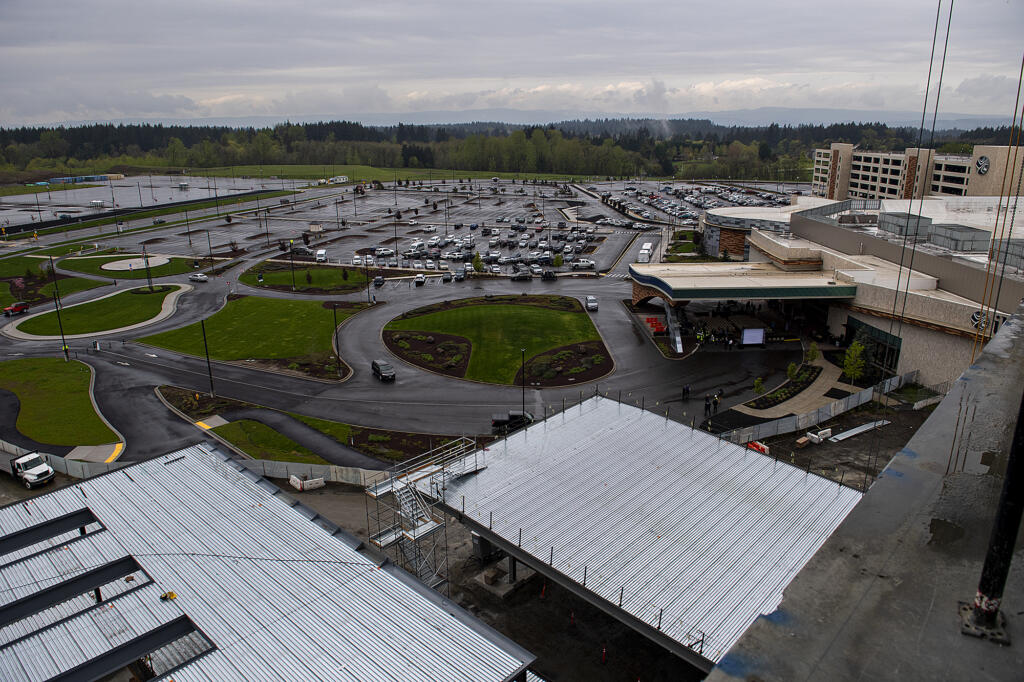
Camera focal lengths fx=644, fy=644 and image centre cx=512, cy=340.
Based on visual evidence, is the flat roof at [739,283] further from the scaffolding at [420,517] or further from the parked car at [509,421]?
the scaffolding at [420,517]

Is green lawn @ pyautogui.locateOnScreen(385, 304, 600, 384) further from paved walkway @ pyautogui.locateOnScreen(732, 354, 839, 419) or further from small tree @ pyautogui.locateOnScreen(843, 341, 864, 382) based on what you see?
small tree @ pyautogui.locateOnScreen(843, 341, 864, 382)

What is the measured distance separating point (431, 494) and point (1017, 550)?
19.8m

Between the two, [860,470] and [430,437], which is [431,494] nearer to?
[430,437]

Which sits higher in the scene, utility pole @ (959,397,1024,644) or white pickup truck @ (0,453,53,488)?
utility pole @ (959,397,1024,644)

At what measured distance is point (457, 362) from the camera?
173ft

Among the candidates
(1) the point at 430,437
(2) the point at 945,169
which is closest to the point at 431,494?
(1) the point at 430,437

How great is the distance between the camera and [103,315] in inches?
2648

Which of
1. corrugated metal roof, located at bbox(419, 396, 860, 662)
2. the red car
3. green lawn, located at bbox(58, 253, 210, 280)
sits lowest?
the red car

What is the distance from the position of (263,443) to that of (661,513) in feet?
87.3

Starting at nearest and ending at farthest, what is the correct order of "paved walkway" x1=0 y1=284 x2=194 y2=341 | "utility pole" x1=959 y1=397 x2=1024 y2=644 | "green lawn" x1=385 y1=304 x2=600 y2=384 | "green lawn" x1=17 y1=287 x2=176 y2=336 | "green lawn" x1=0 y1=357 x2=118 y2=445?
"utility pole" x1=959 y1=397 x2=1024 y2=644 < "green lawn" x1=0 y1=357 x2=118 y2=445 < "green lawn" x1=385 y1=304 x2=600 y2=384 < "paved walkway" x1=0 y1=284 x2=194 y2=341 < "green lawn" x1=17 y1=287 x2=176 y2=336

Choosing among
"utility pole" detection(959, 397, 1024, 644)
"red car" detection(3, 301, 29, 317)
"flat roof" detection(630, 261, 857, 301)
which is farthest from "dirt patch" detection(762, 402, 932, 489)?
"red car" detection(3, 301, 29, 317)

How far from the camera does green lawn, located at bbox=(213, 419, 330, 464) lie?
38156 mm

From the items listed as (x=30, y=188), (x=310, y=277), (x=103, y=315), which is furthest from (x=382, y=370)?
(x=30, y=188)

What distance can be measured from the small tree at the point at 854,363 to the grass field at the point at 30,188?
8108 inches
